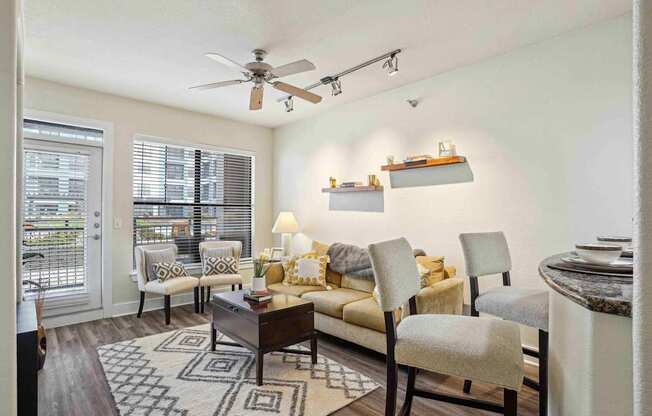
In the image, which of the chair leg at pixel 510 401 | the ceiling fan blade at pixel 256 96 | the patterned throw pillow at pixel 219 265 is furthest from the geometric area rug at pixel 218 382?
the ceiling fan blade at pixel 256 96

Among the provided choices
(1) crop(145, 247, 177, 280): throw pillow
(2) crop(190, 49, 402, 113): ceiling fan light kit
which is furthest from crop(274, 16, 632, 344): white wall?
(1) crop(145, 247, 177, 280): throw pillow

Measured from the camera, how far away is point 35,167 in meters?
3.80

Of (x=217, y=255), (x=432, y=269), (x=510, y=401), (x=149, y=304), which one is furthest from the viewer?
(x=217, y=255)

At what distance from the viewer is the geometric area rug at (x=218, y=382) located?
227 cm

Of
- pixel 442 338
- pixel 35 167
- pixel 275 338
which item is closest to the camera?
pixel 442 338

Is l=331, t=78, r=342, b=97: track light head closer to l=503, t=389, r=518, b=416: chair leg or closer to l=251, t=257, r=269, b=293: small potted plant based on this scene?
l=251, t=257, r=269, b=293: small potted plant

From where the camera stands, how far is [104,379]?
2.64 m

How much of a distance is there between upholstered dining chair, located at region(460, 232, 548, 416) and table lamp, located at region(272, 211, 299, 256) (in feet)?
10.2

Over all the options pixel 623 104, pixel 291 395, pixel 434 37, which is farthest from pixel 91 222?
pixel 623 104

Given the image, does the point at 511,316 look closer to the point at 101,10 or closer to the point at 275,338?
the point at 275,338

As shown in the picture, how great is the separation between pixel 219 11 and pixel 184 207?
10.3 ft

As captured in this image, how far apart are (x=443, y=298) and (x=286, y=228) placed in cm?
266

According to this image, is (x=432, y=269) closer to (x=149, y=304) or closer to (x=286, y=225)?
(x=286, y=225)

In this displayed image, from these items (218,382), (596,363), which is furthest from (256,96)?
(596,363)
